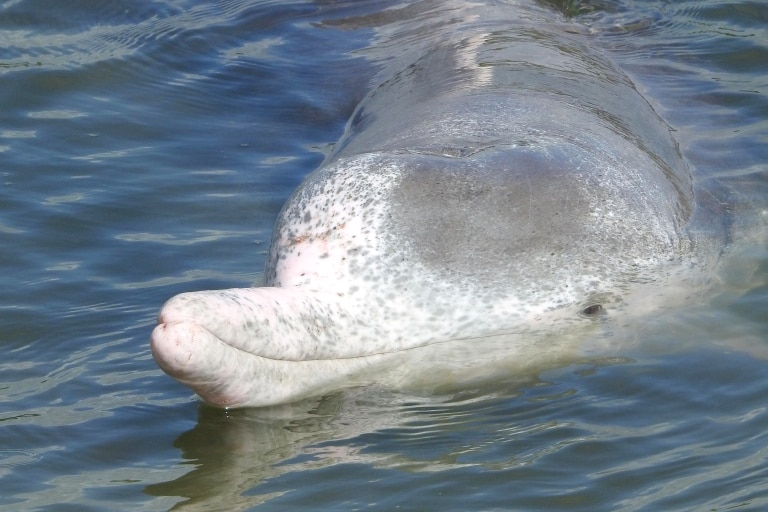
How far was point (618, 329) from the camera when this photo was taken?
22.6 feet

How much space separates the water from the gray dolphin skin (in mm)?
210

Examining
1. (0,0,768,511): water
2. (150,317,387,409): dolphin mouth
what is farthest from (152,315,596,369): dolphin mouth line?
(0,0,768,511): water

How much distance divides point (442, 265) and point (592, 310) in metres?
0.89

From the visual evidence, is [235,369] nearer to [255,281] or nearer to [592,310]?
[255,281]

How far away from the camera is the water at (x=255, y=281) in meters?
5.61

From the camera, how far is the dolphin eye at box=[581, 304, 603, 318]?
6808 mm

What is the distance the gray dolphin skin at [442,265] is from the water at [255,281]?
210 mm

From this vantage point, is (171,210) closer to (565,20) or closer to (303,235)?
(303,235)

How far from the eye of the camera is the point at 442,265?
6.46m

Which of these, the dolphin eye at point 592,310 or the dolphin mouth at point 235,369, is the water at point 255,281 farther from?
the dolphin eye at point 592,310

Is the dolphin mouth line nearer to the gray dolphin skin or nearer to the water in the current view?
the gray dolphin skin

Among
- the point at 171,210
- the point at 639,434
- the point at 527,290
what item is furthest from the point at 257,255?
the point at 639,434

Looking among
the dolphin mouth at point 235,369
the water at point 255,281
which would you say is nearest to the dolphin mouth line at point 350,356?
the dolphin mouth at point 235,369

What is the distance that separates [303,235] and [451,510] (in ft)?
5.86
